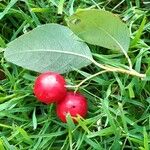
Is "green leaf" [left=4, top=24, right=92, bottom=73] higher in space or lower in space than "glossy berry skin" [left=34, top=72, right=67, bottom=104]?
higher

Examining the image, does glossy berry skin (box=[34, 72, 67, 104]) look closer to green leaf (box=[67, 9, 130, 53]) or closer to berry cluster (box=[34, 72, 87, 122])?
berry cluster (box=[34, 72, 87, 122])

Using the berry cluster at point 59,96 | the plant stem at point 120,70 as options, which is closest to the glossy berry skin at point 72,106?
the berry cluster at point 59,96

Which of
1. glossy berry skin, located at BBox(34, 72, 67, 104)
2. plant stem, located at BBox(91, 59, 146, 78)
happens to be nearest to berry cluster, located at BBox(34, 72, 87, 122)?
glossy berry skin, located at BBox(34, 72, 67, 104)

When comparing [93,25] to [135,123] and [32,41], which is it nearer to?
[32,41]

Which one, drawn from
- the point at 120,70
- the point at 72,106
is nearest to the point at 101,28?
the point at 120,70

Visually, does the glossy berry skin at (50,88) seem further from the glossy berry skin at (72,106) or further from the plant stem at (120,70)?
the plant stem at (120,70)

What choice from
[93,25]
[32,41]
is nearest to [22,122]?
[32,41]

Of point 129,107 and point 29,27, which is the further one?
point 29,27
